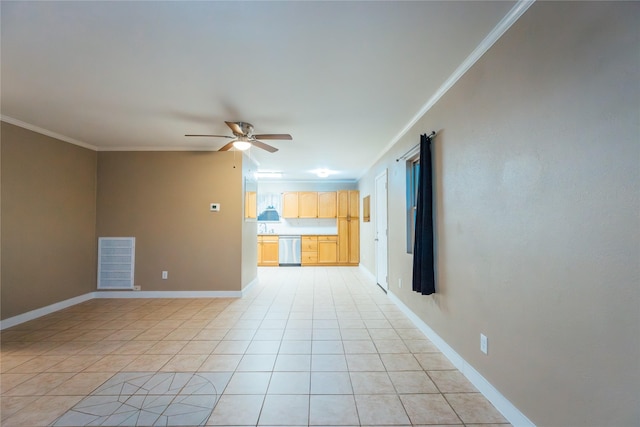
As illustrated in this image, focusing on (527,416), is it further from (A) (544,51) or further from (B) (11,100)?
(B) (11,100)

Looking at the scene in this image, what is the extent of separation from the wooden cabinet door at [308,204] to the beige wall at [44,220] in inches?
183

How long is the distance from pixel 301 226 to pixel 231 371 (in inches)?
242

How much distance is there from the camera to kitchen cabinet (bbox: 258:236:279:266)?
779cm

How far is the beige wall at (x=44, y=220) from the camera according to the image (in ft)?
11.0

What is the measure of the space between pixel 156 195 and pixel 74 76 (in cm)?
258

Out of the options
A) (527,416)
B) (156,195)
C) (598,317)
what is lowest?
(527,416)

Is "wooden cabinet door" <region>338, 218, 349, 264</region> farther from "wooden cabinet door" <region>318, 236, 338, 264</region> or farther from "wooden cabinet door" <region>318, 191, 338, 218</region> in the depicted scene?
"wooden cabinet door" <region>318, 191, 338, 218</region>

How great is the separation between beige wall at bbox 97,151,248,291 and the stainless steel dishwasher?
3.12 meters

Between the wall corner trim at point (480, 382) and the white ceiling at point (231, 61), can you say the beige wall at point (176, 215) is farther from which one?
Result: the wall corner trim at point (480, 382)

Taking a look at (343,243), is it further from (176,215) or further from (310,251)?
(176,215)

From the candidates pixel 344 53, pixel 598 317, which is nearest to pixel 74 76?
pixel 344 53

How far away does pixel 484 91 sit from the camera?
200 centimetres

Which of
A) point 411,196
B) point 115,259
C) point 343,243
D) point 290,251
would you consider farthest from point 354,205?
point 115,259

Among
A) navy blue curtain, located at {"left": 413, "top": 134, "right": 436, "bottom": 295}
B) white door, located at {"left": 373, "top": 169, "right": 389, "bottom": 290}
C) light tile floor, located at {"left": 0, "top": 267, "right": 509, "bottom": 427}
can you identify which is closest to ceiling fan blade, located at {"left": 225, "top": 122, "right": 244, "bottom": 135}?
navy blue curtain, located at {"left": 413, "top": 134, "right": 436, "bottom": 295}
